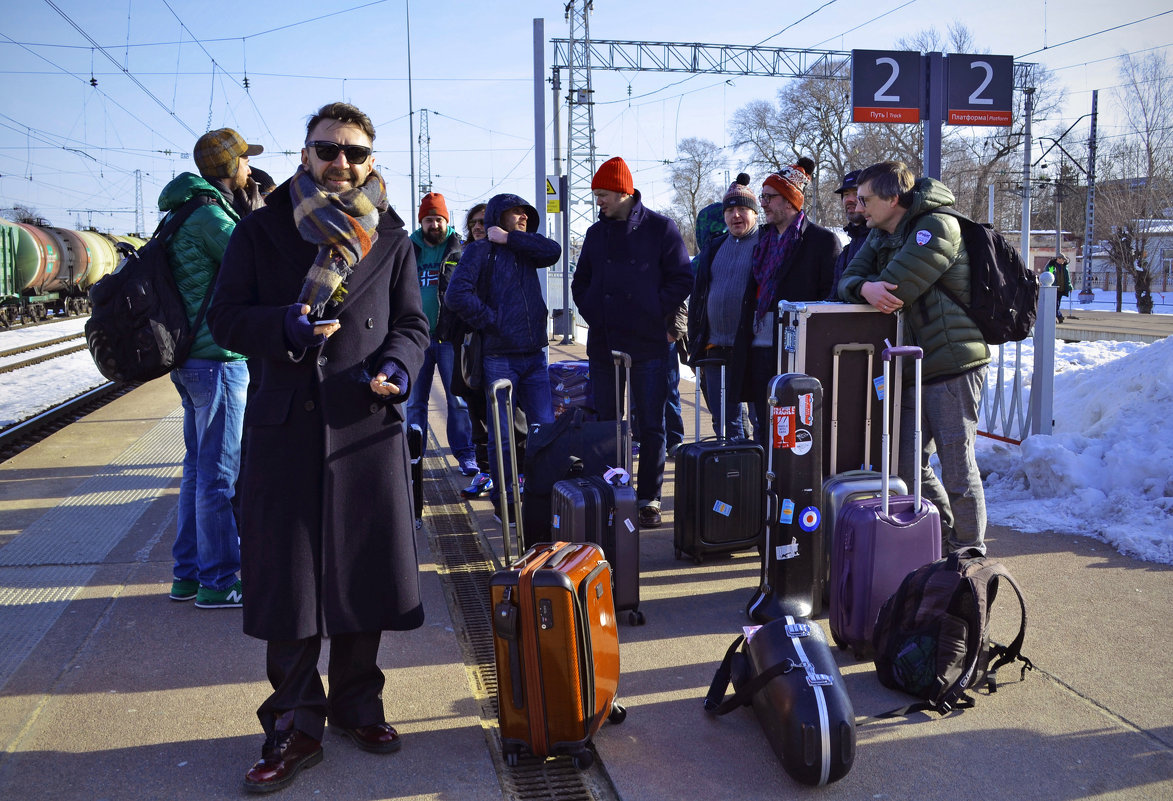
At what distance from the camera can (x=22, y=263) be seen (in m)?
29.0

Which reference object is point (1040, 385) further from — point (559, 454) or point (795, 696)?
point (795, 696)

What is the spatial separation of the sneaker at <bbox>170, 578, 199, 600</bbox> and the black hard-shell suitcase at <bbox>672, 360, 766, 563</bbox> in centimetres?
250

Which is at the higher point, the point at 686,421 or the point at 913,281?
the point at 913,281

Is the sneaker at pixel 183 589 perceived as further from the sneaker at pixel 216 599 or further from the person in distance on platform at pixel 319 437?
the person in distance on platform at pixel 319 437

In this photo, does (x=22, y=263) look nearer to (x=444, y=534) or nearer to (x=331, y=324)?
(x=444, y=534)

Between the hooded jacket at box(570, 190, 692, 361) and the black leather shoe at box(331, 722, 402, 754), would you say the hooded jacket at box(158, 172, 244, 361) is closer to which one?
the black leather shoe at box(331, 722, 402, 754)

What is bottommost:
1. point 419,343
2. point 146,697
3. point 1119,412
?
point 146,697

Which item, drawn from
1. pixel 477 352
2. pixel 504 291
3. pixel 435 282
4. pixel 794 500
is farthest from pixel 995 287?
pixel 435 282

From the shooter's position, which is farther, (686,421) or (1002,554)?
(686,421)

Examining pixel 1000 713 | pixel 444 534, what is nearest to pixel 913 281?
pixel 1000 713

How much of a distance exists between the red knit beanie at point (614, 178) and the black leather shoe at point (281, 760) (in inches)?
142

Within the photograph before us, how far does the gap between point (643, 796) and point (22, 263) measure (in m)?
31.6

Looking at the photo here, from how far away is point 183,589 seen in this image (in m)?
4.73

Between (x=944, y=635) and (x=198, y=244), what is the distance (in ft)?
12.0
